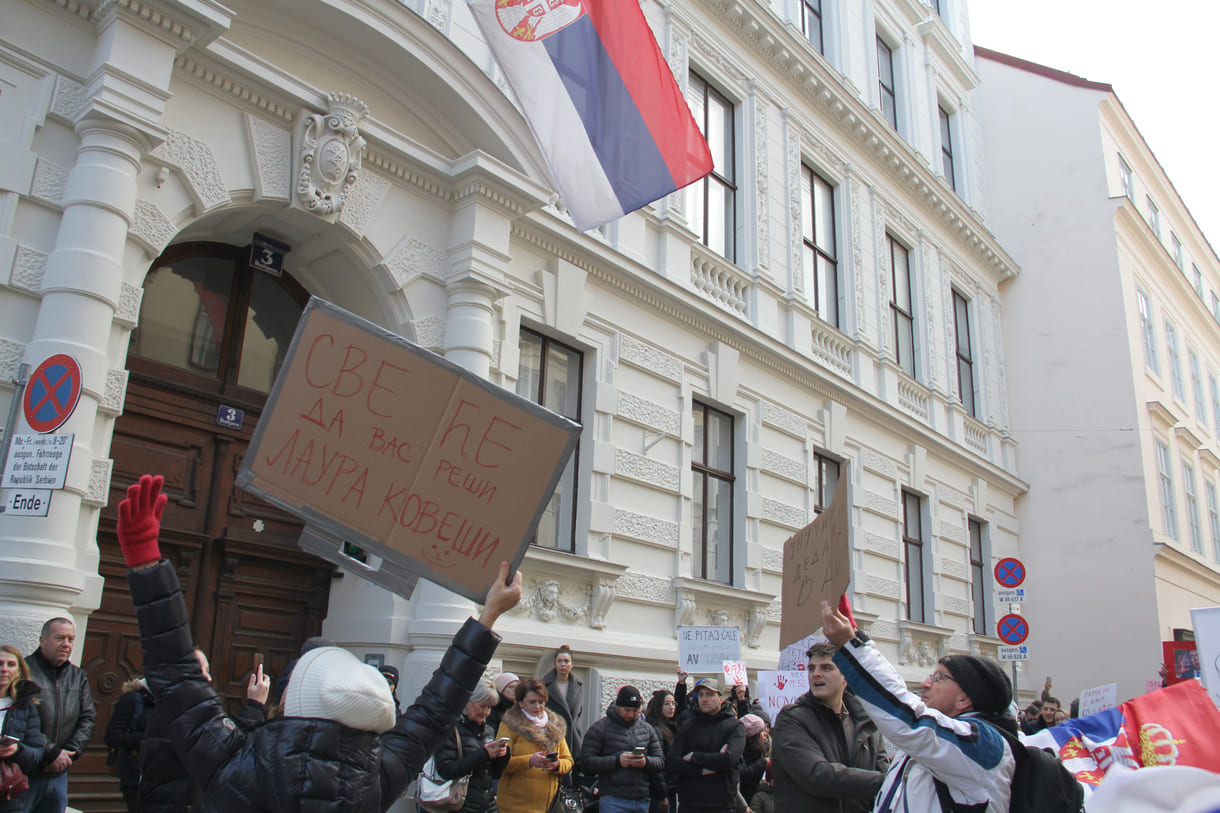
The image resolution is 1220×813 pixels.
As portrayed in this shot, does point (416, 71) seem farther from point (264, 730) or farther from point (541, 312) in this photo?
point (264, 730)

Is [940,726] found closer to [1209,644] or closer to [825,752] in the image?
[825,752]

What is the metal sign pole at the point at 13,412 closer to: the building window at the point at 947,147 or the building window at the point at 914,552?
the building window at the point at 914,552

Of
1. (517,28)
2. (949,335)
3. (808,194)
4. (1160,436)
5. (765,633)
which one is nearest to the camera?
(517,28)

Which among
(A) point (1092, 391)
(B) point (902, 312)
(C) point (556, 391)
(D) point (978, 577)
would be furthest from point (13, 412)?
(A) point (1092, 391)

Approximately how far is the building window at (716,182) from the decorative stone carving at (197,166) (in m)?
6.74

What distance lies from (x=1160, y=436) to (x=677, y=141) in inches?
785

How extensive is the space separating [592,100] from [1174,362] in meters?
24.5

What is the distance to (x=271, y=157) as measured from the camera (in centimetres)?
796

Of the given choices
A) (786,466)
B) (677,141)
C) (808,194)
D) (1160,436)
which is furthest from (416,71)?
(1160,436)

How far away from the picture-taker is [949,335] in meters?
19.4

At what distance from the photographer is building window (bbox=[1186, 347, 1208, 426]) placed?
28.0 metres

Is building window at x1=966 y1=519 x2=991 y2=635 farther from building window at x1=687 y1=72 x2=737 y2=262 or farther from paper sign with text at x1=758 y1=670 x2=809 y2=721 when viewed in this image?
paper sign with text at x1=758 y1=670 x2=809 y2=721

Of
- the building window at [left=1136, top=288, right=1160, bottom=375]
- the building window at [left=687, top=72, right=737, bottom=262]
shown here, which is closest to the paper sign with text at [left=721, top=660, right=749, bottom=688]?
the building window at [left=687, top=72, right=737, bottom=262]

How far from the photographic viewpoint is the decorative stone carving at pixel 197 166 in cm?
732
